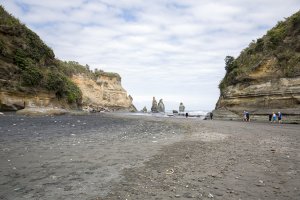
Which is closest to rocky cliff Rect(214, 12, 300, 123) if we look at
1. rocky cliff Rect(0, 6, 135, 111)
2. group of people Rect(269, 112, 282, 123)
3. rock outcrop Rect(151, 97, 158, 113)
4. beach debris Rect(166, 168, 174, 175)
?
group of people Rect(269, 112, 282, 123)

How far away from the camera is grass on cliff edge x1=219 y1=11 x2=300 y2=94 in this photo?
38.7 metres

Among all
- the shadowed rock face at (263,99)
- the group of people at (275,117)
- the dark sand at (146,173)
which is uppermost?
the shadowed rock face at (263,99)

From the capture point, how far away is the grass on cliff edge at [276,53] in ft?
127

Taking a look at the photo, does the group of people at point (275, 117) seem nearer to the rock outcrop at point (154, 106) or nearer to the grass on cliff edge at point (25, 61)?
the grass on cliff edge at point (25, 61)

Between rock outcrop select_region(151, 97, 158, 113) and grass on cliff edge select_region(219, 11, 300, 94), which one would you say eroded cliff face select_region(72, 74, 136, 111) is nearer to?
rock outcrop select_region(151, 97, 158, 113)

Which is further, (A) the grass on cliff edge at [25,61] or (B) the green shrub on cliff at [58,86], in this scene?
(B) the green shrub on cliff at [58,86]

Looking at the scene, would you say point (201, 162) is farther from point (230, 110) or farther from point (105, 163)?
point (230, 110)

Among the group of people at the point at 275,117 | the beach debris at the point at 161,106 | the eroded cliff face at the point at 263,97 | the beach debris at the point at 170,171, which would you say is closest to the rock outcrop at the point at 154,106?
the beach debris at the point at 161,106

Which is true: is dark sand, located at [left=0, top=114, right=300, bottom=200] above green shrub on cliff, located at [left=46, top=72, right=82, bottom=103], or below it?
below

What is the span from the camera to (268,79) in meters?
40.3

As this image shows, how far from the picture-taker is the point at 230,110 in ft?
150

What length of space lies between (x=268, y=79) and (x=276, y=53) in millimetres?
5149

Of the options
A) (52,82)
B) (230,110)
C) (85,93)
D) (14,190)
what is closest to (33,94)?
(52,82)

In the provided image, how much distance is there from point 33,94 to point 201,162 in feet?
147
